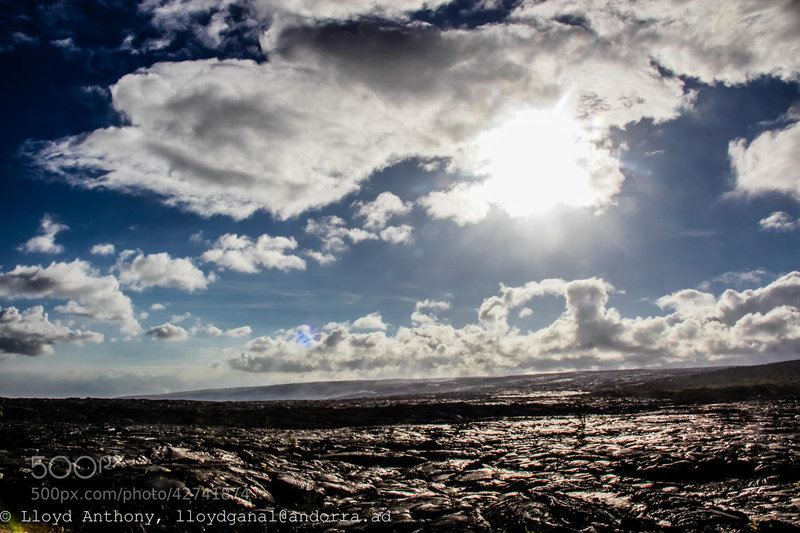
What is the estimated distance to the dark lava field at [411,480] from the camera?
45.0 ft

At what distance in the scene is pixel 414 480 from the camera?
19.7 m

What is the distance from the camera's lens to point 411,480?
64.5 ft

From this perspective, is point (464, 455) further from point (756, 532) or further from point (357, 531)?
point (756, 532)

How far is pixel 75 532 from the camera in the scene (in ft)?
42.1

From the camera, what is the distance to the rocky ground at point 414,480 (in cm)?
1374

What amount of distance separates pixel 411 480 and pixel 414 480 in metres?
0.14

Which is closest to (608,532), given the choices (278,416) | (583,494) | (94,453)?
(583,494)

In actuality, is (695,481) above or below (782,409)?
above

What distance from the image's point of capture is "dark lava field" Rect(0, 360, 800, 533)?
45.0ft

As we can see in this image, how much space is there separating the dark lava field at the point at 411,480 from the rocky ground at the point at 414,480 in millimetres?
71

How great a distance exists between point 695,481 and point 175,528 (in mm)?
20159

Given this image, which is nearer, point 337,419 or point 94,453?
point 94,453

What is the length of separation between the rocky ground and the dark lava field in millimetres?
71

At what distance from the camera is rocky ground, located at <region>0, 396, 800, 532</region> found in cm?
1374
